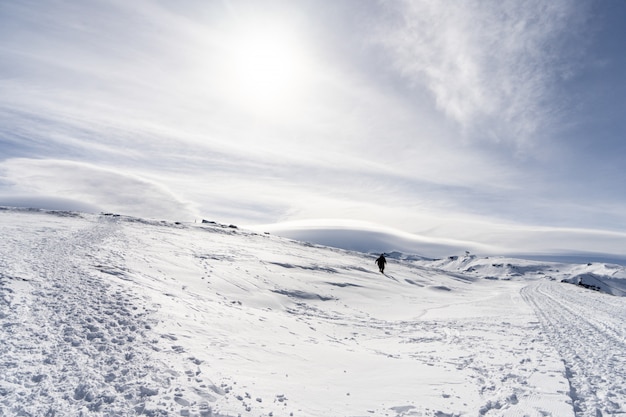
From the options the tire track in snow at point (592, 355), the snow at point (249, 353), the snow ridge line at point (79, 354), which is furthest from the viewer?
the tire track in snow at point (592, 355)

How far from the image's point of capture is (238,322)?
13.3 metres

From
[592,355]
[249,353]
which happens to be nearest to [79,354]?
[249,353]

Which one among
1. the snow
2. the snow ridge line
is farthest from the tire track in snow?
the snow ridge line

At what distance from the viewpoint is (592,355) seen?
1135 centimetres

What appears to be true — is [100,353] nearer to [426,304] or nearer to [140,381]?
[140,381]

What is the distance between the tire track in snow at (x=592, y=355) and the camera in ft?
25.5

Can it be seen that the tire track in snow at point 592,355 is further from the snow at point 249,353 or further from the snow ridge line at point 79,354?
the snow ridge line at point 79,354

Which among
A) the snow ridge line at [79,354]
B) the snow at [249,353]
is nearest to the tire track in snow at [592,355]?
the snow at [249,353]

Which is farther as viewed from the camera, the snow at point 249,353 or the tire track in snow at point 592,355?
the tire track in snow at point 592,355

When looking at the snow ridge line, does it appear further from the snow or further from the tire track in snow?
the tire track in snow

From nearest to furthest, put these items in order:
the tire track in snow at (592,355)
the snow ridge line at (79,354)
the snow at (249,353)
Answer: the snow ridge line at (79,354)
the snow at (249,353)
the tire track in snow at (592,355)

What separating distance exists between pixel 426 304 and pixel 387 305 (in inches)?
177

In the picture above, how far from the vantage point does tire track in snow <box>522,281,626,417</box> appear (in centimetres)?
779

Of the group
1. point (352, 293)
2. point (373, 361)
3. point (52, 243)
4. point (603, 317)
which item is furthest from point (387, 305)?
point (52, 243)
